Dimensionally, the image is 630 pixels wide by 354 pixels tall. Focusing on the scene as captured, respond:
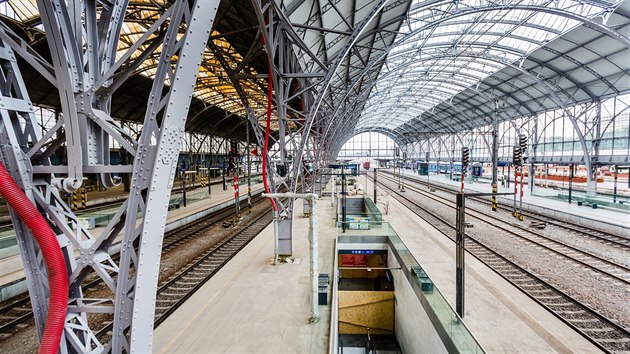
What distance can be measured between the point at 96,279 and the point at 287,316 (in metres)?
7.67

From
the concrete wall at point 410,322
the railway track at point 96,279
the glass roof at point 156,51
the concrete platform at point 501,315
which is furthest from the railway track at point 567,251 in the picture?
the railway track at point 96,279

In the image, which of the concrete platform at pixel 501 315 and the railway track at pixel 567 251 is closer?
the concrete platform at pixel 501 315

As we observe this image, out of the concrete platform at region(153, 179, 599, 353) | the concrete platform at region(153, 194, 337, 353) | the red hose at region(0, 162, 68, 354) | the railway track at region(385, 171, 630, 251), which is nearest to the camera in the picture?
the red hose at region(0, 162, 68, 354)

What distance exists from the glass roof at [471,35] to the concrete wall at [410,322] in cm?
1475

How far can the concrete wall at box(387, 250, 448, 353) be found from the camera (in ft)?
29.9

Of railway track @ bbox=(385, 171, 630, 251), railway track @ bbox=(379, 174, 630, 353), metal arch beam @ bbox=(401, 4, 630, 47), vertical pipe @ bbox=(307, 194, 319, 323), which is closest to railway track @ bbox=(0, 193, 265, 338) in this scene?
vertical pipe @ bbox=(307, 194, 319, 323)

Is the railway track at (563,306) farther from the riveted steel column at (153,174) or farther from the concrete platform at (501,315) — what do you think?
the riveted steel column at (153,174)

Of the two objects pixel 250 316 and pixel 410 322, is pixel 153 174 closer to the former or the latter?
pixel 250 316

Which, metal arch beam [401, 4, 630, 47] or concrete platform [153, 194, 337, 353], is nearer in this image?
concrete platform [153, 194, 337, 353]

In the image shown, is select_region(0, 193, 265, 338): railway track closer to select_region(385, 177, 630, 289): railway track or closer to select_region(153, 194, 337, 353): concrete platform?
select_region(153, 194, 337, 353): concrete platform

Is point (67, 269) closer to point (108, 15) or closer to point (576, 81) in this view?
point (108, 15)

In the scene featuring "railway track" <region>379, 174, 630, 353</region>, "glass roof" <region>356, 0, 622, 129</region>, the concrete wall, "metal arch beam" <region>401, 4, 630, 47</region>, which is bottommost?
the concrete wall

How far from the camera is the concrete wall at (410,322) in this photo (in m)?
9.13

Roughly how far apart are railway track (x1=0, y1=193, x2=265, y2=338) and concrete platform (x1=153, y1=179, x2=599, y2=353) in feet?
13.7
